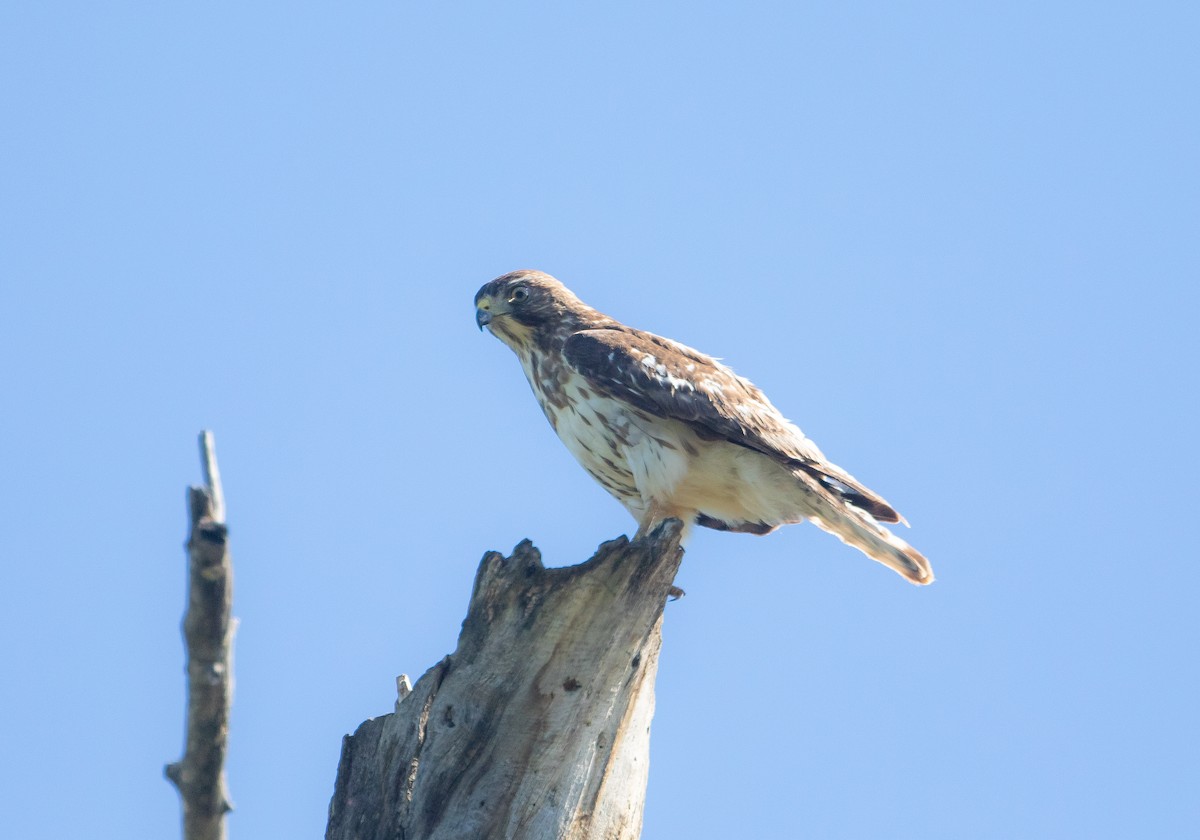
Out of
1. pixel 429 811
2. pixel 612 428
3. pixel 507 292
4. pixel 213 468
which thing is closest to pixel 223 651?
pixel 213 468

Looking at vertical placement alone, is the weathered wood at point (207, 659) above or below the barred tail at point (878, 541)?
below

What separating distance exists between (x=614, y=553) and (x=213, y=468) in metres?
3.51

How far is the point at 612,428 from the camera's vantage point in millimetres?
8039

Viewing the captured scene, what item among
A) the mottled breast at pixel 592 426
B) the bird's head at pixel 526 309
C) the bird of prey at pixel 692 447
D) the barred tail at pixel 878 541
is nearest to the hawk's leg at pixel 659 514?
the bird of prey at pixel 692 447

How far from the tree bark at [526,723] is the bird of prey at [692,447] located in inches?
82.2

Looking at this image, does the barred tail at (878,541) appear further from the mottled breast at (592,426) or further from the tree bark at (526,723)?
the tree bark at (526,723)

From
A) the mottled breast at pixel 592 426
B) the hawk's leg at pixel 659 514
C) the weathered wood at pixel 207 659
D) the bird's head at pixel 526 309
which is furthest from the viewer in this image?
the bird's head at pixel 526 309

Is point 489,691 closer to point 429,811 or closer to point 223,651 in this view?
point 429,811

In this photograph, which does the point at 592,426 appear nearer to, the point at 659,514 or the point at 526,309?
the point at 659,514

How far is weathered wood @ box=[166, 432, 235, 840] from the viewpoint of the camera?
2.42 metres

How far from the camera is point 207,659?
8.21 feet

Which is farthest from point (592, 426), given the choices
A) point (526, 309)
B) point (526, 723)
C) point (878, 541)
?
point (526, 723)

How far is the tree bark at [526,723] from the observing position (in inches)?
215

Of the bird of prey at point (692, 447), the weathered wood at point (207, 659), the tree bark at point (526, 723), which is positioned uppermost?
the bird of prey at point (692, 447)
